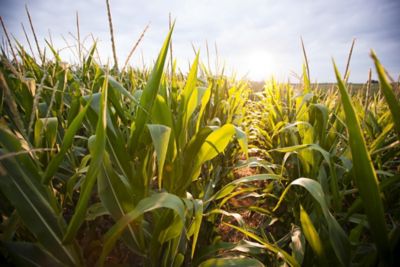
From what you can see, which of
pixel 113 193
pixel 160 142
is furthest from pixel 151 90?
pixel 113 193

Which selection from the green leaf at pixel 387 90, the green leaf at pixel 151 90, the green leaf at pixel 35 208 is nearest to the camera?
the green leaf at pixel 387 90

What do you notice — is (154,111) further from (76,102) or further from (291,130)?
(291,130)

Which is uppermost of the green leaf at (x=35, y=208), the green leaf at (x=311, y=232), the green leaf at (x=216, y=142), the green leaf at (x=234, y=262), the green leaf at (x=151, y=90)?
the green leaf at (x=151, y=90)

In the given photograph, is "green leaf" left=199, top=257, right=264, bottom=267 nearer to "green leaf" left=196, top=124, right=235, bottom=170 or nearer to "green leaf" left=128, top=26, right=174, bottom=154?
"green leaf" left=196, top=124, right=235, bottom=170

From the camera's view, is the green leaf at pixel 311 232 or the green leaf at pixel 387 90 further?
the green leaf at pixel 311 232

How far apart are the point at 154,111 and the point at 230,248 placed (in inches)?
21.6

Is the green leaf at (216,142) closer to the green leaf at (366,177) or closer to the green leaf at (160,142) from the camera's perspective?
the green leaf at (160,142)

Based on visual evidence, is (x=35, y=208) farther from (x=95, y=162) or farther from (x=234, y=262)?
(x=234, y=262)

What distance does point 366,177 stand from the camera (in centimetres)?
41

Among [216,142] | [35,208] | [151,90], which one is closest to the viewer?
[35,208]

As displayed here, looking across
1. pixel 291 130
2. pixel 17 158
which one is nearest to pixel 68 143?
pixel 17 158

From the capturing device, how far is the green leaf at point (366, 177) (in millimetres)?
395

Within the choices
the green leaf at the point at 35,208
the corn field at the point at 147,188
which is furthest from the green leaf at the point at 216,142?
the green leaf at the point at 35,208

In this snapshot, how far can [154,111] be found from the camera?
2.16 feet
